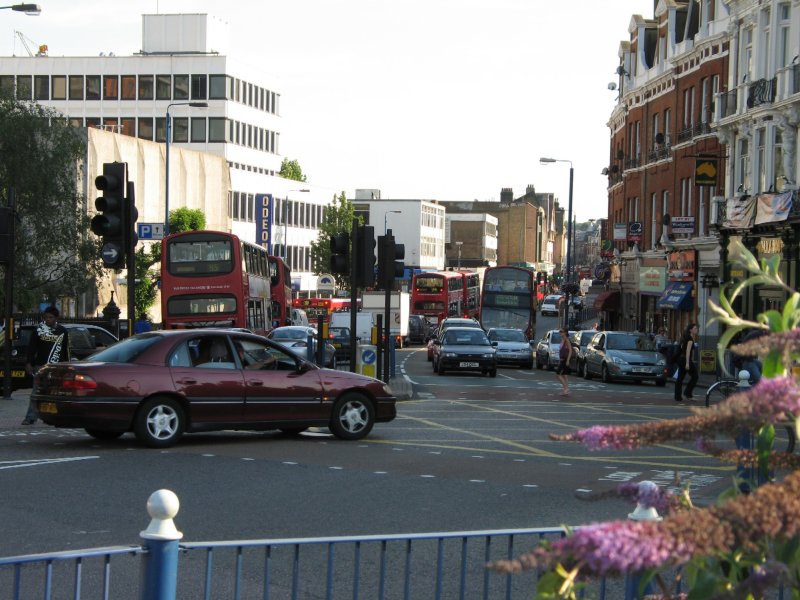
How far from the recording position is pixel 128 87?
84.3 metres

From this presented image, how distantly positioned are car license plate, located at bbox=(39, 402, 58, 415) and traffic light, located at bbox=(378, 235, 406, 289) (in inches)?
471

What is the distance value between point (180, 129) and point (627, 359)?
52.8 meters

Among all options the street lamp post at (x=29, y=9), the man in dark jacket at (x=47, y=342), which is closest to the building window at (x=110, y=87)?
the street lamp post at (x=29, y=9)

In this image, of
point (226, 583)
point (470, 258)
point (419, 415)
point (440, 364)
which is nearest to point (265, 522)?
point (226, 583)

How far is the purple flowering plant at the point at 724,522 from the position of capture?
104 inches

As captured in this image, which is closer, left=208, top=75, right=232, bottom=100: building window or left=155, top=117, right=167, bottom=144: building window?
left=208, top=75, right=232, bottom=100: building window

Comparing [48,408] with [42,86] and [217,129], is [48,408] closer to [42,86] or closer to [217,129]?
[217,129]

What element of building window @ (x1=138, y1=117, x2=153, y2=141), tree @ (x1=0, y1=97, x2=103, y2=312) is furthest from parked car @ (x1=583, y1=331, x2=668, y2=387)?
building window @ (x1=138, y1=117, x2=153, y2=141)

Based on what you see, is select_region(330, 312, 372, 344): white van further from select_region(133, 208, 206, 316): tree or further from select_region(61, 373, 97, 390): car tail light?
select_region(61, 373, 97, 390): car tail light

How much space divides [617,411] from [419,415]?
5014 millimetres

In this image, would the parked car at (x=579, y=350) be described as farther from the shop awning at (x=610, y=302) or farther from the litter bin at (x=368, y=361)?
the shop awning at (x=610, y=302)

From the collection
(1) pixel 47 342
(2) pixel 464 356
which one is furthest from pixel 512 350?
(1) pixel 47 342

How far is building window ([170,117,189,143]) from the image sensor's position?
8444cm

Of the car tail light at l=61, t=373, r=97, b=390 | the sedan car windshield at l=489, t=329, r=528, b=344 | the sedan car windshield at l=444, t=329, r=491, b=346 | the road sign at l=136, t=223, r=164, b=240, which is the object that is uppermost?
the road sign at l=136, t=223, r=164, b=240
